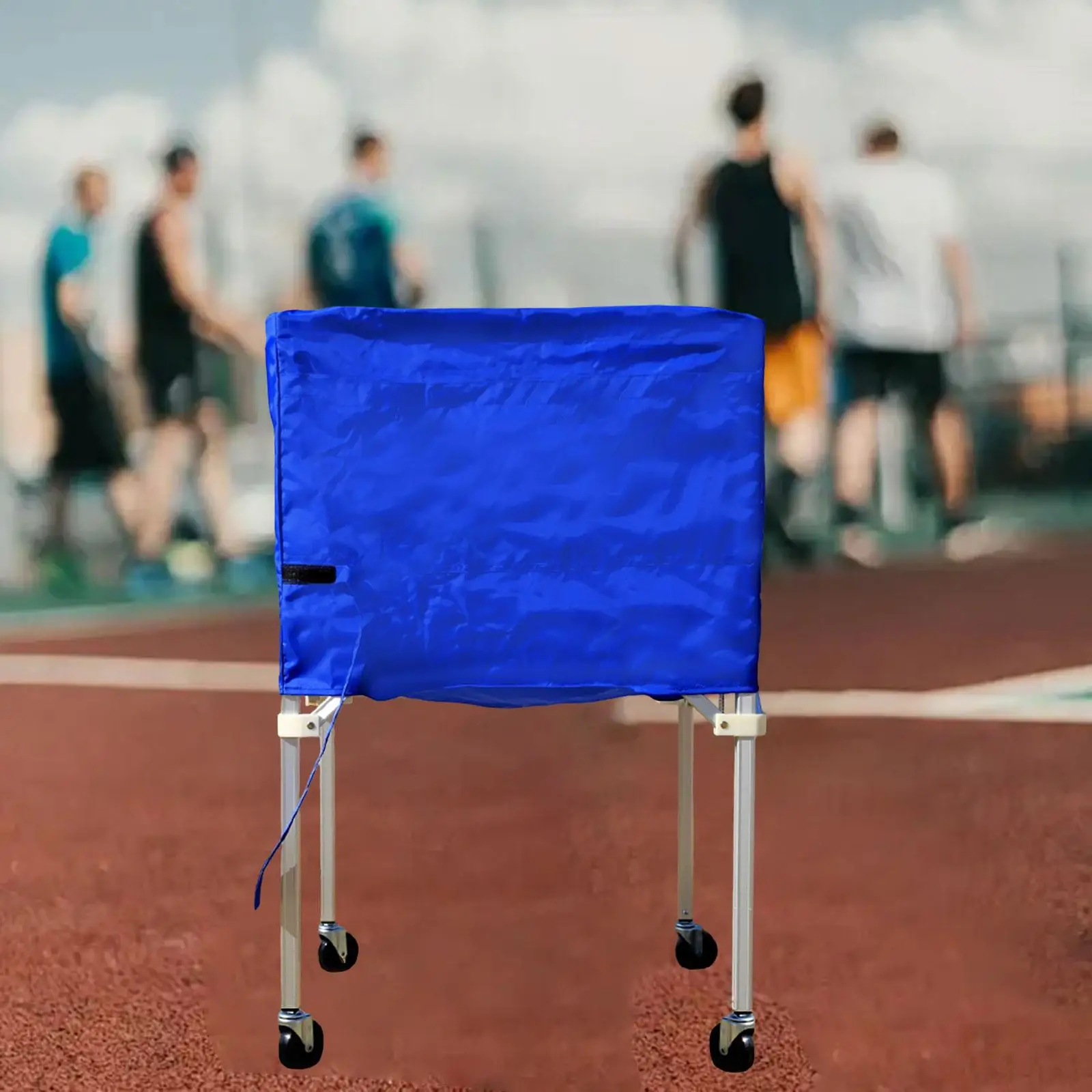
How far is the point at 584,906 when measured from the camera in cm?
276


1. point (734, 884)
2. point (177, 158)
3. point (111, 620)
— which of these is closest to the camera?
point (734, 884)

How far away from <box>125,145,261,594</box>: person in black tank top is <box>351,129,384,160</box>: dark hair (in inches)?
32.2

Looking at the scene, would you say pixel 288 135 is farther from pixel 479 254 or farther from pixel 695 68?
pixel 695 68

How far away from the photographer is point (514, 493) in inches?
80.0

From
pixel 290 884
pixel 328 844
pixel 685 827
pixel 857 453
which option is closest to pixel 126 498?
pixel 857 453

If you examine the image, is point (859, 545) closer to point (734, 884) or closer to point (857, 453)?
point (857, 453)

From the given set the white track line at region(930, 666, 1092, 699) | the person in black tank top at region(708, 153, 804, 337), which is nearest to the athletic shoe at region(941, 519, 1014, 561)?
the person in black tank top at region(708, 153, 804, 337)

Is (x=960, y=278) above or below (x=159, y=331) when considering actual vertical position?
above

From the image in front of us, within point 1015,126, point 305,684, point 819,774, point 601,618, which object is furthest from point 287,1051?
point 1015,126

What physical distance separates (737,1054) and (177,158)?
618cm

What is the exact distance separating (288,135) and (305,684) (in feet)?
20.2

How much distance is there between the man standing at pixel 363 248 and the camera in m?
7.29

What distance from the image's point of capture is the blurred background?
726 cm

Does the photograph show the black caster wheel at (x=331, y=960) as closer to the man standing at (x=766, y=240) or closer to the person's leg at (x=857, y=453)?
the man standing at (x=766, y=240)
